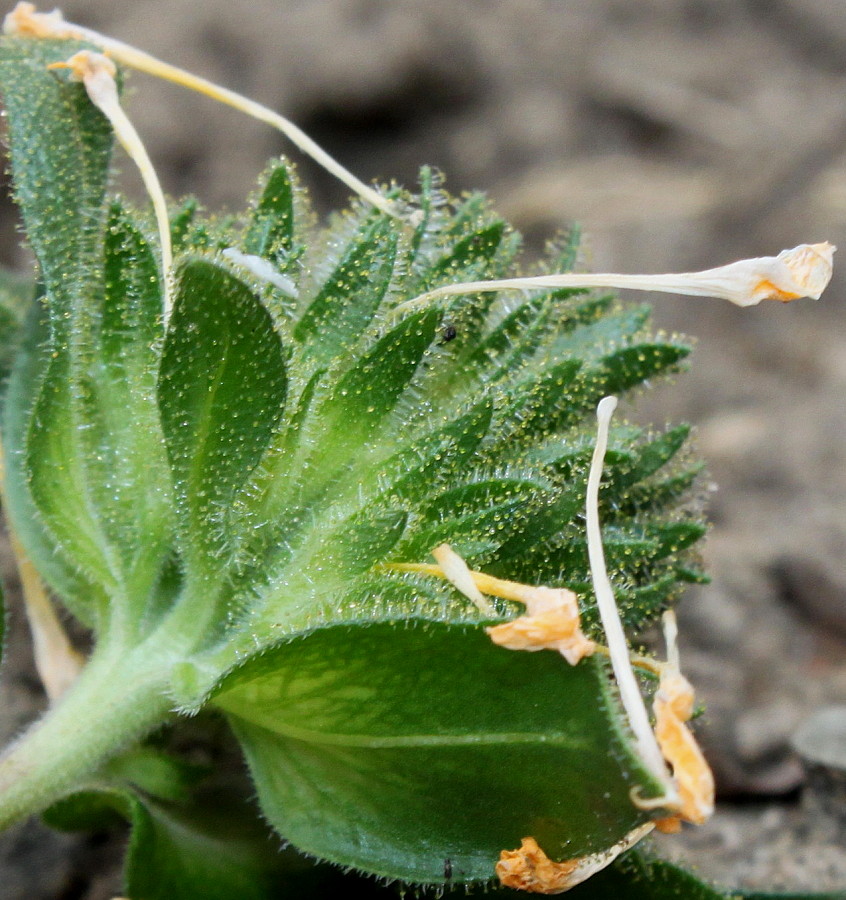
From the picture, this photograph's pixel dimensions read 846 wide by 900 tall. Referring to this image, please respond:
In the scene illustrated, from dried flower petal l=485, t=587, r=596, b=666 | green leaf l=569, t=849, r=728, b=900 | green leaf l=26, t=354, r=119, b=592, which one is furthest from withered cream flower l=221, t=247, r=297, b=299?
green leaf l=569, t=849, r=728, b=900

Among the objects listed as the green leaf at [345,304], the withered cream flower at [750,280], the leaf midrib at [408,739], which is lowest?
the leaf midrib at [408,739]

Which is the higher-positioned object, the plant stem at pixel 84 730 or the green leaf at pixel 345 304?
the green leaf at pixel 345 304

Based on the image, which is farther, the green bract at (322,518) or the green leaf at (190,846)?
the green leaf at (190,846)

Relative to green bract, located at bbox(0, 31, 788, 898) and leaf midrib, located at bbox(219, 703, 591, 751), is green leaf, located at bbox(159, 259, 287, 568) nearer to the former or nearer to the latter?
green bract, located at bbox(0, 31, 788, 898)

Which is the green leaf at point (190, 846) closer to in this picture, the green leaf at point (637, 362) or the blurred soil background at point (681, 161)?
the green leaf at point (637, 362)

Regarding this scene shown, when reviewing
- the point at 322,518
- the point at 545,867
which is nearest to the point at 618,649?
the point at 545,867

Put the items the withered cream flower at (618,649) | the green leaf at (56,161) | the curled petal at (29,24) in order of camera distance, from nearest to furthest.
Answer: the withered cream flower at (618,649)
the green leaf at (56,161)
the curled petal at (29,24)

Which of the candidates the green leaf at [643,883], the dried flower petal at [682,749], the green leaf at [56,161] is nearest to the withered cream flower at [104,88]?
the green leaf at [56,161]

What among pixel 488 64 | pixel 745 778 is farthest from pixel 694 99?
pixel 745 778

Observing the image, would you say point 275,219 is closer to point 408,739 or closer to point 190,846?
point 408,739
